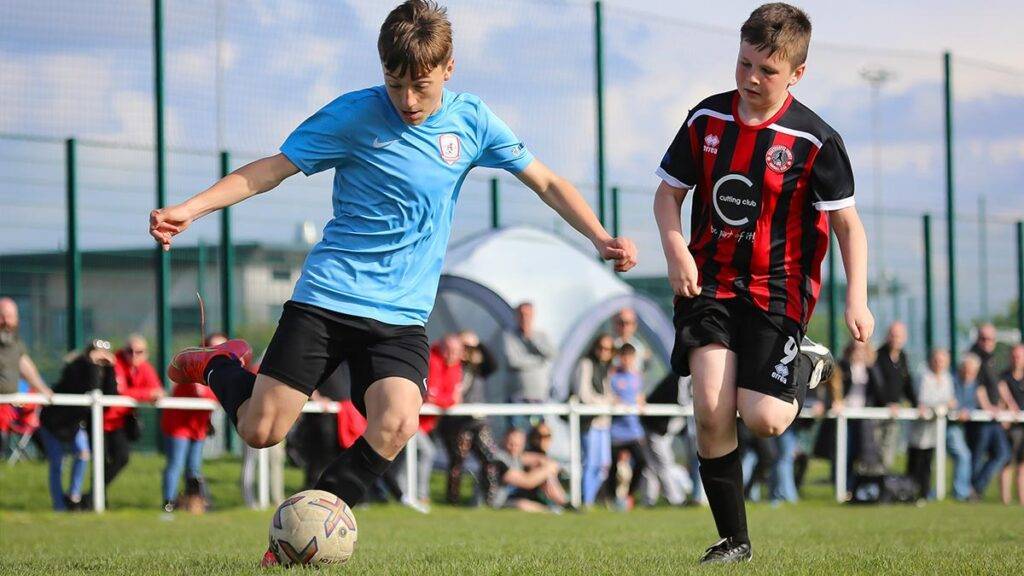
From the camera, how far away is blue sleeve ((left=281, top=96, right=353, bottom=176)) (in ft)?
18.2

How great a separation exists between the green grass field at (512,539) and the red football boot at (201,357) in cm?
82

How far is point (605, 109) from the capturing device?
1784 cm

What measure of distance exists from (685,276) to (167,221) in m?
2.02

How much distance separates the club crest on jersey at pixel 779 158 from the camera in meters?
5.67

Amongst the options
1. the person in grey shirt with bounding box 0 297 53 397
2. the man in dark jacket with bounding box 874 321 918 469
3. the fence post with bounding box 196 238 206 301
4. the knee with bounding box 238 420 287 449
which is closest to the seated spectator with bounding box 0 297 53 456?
the person in grey shirt with bounding box 0 297 53 397

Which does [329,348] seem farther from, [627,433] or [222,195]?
[627,433]

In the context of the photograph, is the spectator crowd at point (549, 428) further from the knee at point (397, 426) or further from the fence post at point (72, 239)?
the knee at point (397, 426)

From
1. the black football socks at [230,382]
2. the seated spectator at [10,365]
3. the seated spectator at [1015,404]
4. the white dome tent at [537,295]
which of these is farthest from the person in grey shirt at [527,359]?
the black football socks at [230,382]

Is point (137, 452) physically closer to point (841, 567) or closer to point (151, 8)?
point (151, 8)

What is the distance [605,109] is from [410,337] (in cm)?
1256

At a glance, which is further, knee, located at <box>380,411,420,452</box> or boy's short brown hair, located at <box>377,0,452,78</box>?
knee, located at <box>380,411,420,452</box>

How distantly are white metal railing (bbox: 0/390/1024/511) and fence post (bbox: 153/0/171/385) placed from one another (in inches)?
89.6

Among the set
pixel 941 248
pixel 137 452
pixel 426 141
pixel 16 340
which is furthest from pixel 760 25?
pixel 941 248

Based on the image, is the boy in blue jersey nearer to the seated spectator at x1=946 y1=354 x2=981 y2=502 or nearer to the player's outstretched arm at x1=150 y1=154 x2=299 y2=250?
the player's outstretched arm at x1=150 y1=154 x2=299 y2=250
